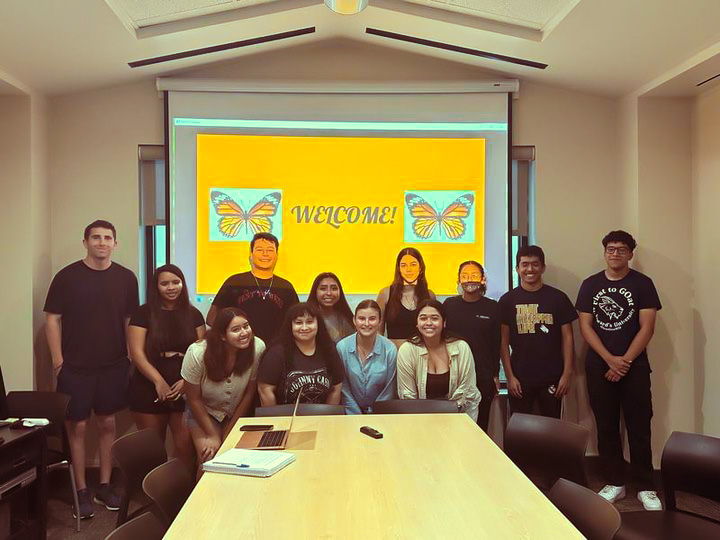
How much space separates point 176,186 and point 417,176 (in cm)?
192

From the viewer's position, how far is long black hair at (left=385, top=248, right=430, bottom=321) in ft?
13.9

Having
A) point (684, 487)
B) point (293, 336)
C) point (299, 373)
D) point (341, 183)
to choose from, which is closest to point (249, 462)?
point (299, 373)

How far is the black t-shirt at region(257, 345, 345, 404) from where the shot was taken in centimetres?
340

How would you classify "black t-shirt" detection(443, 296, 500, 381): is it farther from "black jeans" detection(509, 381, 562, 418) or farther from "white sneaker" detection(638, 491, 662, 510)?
"white sneaker" detection(638, 491, 662, 510)

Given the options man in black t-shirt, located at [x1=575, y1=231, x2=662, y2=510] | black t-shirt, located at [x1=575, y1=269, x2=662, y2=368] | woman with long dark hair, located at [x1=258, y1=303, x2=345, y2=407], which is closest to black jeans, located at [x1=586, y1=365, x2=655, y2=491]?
man in black t-shirt, located at [x1=575, y1=231, x2=662, y2=510]

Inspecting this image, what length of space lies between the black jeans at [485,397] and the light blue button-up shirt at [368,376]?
0.81 meters

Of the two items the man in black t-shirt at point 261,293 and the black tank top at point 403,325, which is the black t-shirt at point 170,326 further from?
the black tank top at point 403,325

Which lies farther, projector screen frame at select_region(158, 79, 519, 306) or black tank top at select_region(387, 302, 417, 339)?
projector screen frame at select_region(158, 79, 519, 306)

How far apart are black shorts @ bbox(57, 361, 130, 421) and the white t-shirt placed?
0.88 m

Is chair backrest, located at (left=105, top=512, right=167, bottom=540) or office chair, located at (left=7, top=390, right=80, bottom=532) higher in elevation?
chair backrest, located at (left=105, top=512, right=167, bottom=540)

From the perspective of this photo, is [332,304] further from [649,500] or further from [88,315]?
[649,500]

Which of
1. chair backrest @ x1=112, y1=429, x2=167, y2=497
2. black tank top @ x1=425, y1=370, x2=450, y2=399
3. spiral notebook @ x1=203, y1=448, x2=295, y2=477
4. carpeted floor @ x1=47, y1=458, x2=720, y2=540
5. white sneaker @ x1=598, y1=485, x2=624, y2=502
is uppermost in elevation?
black tank top @ x1=425, y1=370, x2=450, y2=399

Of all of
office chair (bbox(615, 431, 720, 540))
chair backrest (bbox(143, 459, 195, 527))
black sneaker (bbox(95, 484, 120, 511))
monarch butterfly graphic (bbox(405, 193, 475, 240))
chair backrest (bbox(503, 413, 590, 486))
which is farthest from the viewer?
monarch butterfly graphic (bbox(405, 193, 475, 240))

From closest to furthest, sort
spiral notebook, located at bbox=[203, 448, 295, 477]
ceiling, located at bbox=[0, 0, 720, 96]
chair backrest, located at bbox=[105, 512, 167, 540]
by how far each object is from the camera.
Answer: chair backrest, located at bbox=[105, 512, 167, 540]
spiral notebook, located at bbox=[203, 448, 295, 477]
ceiling, located at bbox=[0, 0, 720, 96]
